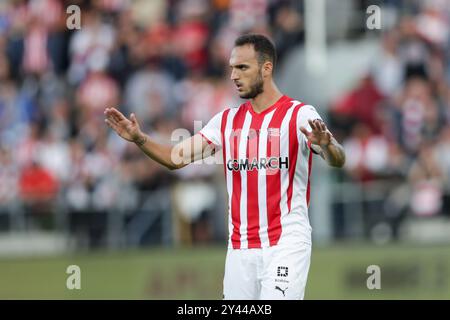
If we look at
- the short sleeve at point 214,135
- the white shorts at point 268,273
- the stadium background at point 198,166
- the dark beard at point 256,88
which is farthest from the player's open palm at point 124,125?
the stadium background at point 198,166

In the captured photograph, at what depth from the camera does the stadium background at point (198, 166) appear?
49.6 feet

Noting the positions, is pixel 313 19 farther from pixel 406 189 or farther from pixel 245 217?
pixel 245 217

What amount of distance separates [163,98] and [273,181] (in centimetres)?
857

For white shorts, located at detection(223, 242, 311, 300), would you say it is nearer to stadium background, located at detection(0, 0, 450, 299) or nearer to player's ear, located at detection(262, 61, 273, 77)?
player's ear, located at detection(262, 61, 273, 77)

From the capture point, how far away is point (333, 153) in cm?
813

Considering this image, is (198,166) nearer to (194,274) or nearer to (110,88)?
(194,274)

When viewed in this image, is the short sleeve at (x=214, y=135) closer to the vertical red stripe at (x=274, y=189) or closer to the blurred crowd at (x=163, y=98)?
the vertical red stripe at (x=274, y=189)

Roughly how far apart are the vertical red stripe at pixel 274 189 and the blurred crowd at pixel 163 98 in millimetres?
6560

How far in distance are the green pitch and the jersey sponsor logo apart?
667 centimetres

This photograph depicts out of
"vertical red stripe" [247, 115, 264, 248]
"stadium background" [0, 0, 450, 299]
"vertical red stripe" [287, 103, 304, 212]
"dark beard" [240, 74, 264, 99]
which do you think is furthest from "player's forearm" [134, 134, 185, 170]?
"stadium background" [0, 0, 450, 299]

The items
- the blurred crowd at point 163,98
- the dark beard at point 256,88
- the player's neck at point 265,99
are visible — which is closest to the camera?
the dark beard at point 256,88

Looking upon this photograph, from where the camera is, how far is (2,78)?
18.3m

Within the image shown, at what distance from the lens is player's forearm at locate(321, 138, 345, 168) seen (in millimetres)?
8117
